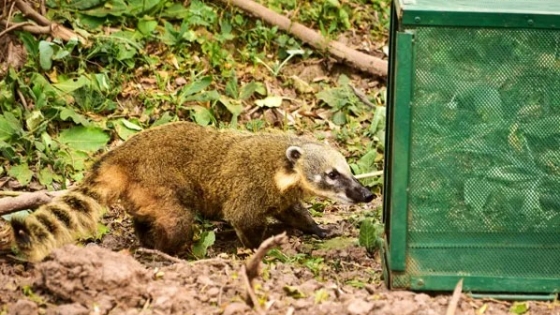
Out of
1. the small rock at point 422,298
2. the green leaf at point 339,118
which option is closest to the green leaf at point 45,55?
the green leaf at point 339,118

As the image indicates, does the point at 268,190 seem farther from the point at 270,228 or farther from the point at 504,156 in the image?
the point at 504,156

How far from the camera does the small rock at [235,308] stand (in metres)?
5.55

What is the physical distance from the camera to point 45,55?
9398 mm

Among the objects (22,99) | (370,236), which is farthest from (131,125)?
(370,236)

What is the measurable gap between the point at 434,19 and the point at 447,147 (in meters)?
0.76

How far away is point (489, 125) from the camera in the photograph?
589cm

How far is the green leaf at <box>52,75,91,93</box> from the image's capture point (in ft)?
30.5

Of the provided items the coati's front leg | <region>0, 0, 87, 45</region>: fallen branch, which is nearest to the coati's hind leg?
the coati's front leg

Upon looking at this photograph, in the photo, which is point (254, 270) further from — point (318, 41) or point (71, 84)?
point (318, 41)

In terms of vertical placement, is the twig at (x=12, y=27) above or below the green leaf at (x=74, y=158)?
above

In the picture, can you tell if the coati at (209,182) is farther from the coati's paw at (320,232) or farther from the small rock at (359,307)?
the small rock at (359,307)

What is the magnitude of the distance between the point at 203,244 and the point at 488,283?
2.38 meters

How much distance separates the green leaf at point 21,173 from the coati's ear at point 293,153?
2244 mm

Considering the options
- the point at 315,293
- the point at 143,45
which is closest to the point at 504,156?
the point at 315,293
